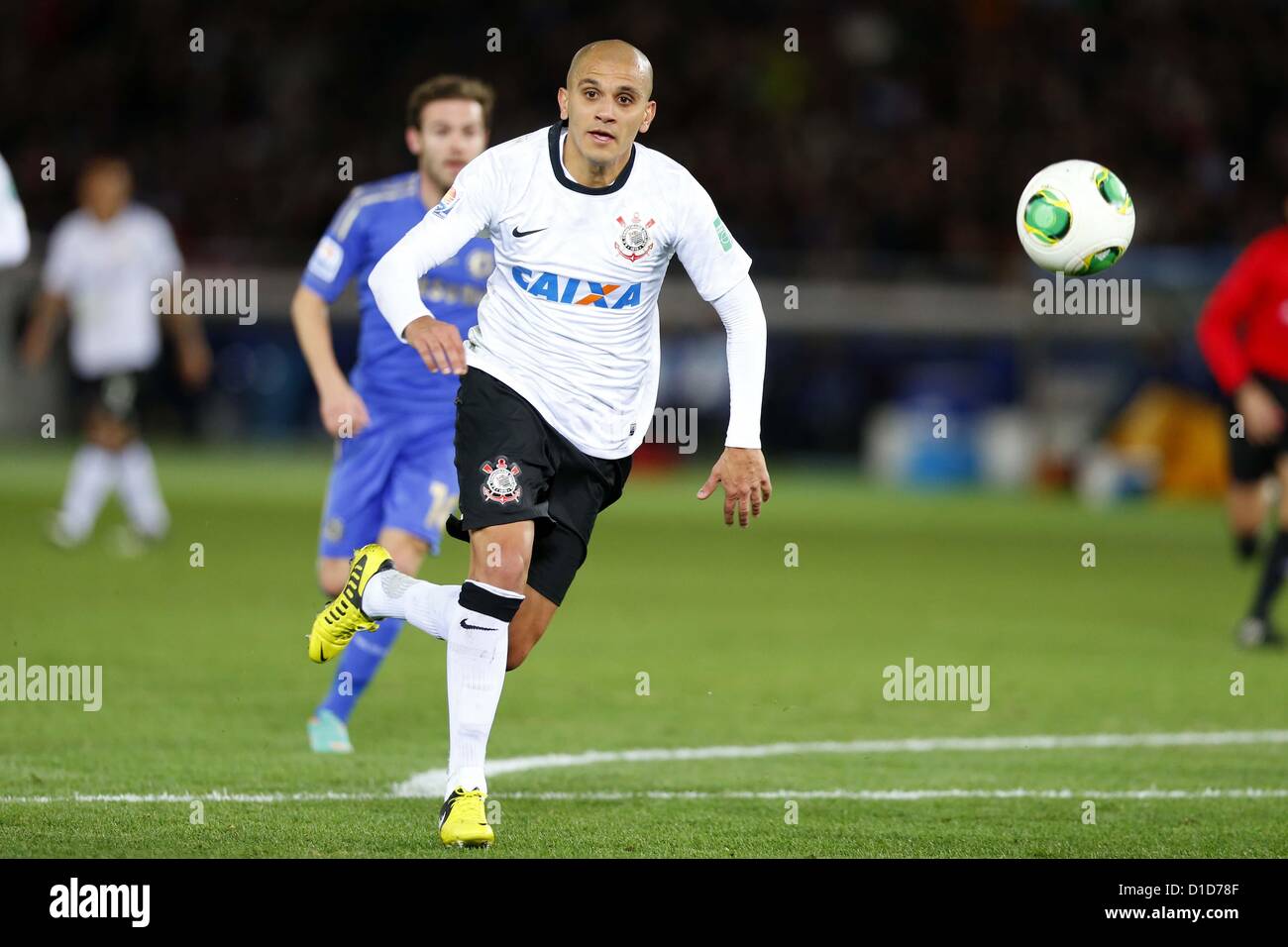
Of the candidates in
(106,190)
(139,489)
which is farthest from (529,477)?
(106,190)

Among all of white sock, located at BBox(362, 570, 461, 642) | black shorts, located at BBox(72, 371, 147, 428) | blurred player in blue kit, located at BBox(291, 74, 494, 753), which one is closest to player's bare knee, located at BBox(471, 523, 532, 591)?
white sock, located at BBox(362, 570, 461, 642)

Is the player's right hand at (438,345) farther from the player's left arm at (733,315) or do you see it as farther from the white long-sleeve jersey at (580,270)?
the player's left arm at (733,315)

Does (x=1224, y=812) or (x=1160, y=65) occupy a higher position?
(x=1160, y=65)

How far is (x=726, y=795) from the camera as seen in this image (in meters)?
6.30

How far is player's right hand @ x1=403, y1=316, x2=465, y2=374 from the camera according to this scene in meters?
5.32

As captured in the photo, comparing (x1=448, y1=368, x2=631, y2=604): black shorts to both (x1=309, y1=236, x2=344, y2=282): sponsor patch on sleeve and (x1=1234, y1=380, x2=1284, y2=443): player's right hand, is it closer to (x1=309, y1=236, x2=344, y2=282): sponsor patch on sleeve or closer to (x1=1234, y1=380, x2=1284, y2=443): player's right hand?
(x1=309, y1=236, x2=344, y2=282): sponsor patch on sleeve

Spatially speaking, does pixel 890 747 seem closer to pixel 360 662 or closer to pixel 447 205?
pixel 360 662

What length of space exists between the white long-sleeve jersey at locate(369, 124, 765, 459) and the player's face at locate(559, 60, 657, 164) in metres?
0.15

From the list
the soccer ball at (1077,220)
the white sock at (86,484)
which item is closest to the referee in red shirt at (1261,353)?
the soccer ball at (1077,220)

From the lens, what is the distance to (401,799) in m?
6.09

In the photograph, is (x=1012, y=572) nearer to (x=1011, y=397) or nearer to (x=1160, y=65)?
(x=1011, y=397)

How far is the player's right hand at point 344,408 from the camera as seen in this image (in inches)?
265
